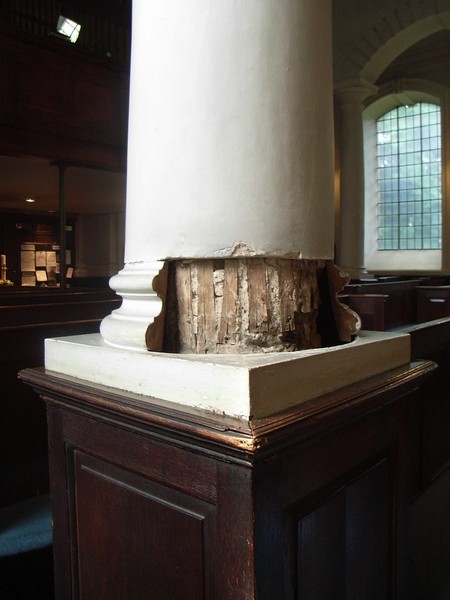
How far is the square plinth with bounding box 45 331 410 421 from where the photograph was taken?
3.02ft

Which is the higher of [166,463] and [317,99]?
[317,99]

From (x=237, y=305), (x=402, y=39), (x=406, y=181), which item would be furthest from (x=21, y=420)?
(x=406, y=181)

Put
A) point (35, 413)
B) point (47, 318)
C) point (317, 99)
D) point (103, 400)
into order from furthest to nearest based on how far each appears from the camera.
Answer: point (47, 318) < point (35, 413) < point (317, 99) < point (103, 400)

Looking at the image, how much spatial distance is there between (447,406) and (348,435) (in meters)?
1.89

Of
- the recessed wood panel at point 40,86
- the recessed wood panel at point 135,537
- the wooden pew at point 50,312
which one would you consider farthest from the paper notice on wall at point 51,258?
the recessed wood panel at point 135,537

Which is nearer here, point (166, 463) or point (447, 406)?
point (166, 463)

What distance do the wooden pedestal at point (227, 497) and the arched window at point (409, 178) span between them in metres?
10.3

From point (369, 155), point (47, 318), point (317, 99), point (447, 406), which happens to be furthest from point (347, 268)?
point (317, 99)

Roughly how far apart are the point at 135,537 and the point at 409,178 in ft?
36.4

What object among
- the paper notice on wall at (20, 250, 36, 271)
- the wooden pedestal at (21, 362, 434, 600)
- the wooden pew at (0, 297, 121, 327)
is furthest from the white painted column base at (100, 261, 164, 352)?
the paper notice on wall at (20, 250, 36, 271)

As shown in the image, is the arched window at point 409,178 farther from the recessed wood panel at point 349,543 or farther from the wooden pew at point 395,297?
the recessed wood panel at point 349,543

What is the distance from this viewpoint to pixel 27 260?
10.9 meters

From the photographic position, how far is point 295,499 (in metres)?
1.01

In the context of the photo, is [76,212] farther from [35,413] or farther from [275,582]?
[275,582]
